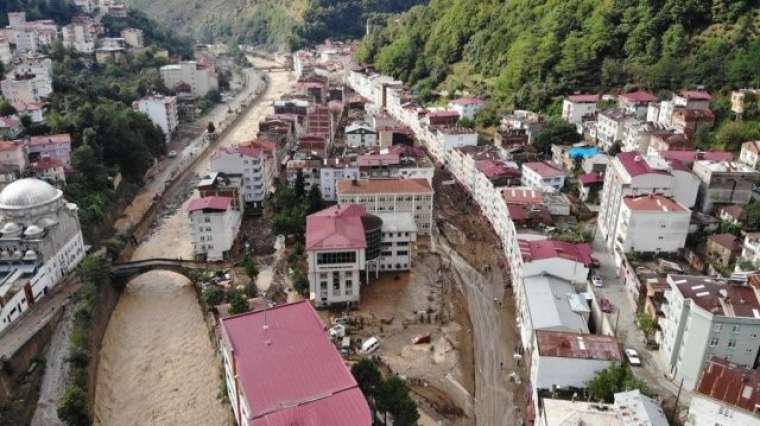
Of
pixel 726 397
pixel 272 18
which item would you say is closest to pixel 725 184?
pixel 726 397

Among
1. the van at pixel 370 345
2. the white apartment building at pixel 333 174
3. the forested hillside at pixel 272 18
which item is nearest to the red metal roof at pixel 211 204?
the white apartment building at pixel 333 174

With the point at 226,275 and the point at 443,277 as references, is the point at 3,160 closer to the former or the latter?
the point at 226,275

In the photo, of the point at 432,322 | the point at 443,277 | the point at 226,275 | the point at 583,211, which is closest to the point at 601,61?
the point at 583,211

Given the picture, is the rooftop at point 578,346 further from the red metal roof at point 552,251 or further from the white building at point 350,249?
the white building at point 350,249

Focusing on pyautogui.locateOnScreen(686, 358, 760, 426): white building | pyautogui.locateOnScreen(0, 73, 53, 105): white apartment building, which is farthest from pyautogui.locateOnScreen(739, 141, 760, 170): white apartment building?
pyautogui.locateOnScreen(0, 73, 53, 105): white apartment building

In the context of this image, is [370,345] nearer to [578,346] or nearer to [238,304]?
[238,304]

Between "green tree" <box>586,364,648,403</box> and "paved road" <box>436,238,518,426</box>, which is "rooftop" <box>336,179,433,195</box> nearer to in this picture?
"paved road" <box>436,238,518,426</box>
